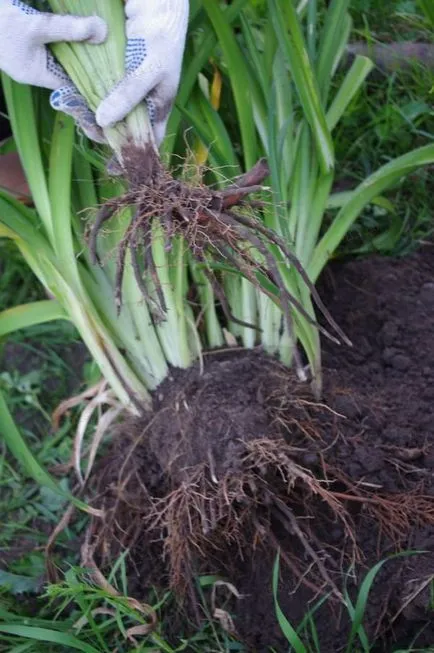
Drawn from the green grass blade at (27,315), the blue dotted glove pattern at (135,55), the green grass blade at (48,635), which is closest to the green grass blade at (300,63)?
the blue dotted glove pattern at (135,55)

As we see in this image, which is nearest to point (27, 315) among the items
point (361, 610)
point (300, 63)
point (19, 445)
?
point (19, 445)

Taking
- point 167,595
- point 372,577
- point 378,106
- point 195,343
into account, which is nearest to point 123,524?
point 167,595

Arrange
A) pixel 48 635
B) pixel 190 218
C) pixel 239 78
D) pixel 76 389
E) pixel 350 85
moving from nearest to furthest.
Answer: pixel 190 218, pixel 48 635, pixel 239 78, pixel 350 85, pixel 76 389

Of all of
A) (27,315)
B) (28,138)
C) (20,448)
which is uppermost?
(28,138)

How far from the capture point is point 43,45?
1.18 m

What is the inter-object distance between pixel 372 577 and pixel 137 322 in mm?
562

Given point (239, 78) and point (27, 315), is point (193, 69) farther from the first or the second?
point (27, 315)

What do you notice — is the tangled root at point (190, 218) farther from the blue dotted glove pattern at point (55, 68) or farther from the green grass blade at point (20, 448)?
the green grass blade at point (20, 448)

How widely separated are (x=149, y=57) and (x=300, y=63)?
27 centimetres

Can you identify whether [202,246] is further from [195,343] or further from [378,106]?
[378,106]

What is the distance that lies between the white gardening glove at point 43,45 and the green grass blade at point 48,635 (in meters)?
0.72

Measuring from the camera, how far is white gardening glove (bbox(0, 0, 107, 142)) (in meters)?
1.14

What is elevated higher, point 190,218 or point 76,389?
point 190,218

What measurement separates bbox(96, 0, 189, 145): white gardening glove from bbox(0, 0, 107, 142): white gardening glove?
0.15ft
